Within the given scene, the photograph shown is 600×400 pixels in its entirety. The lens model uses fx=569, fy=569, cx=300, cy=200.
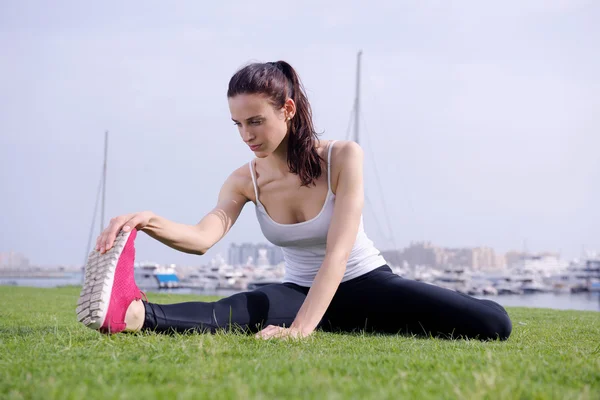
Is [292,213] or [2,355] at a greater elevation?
[292,213]

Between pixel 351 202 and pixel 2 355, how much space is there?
1940 mm

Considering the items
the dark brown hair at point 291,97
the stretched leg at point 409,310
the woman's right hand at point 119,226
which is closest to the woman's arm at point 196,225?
the woman's right hand at point 119,226

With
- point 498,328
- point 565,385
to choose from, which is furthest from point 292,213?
point 565,385

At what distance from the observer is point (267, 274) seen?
307 ft

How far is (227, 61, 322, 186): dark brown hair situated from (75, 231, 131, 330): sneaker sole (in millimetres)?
1146

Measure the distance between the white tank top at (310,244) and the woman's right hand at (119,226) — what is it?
1.01 m

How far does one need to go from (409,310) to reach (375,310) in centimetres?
21

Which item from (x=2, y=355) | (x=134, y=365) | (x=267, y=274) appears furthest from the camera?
(x=267, y=274)

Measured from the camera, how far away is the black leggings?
10.7ft

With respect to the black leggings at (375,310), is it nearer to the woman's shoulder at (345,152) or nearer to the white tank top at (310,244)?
the white tank top at (310,244)

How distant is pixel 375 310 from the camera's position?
3.62 metres

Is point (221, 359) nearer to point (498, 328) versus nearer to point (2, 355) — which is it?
point (2, 355)

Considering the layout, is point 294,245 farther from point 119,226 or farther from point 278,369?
point 278,369

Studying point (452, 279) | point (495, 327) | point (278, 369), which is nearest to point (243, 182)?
point (495, 327)
